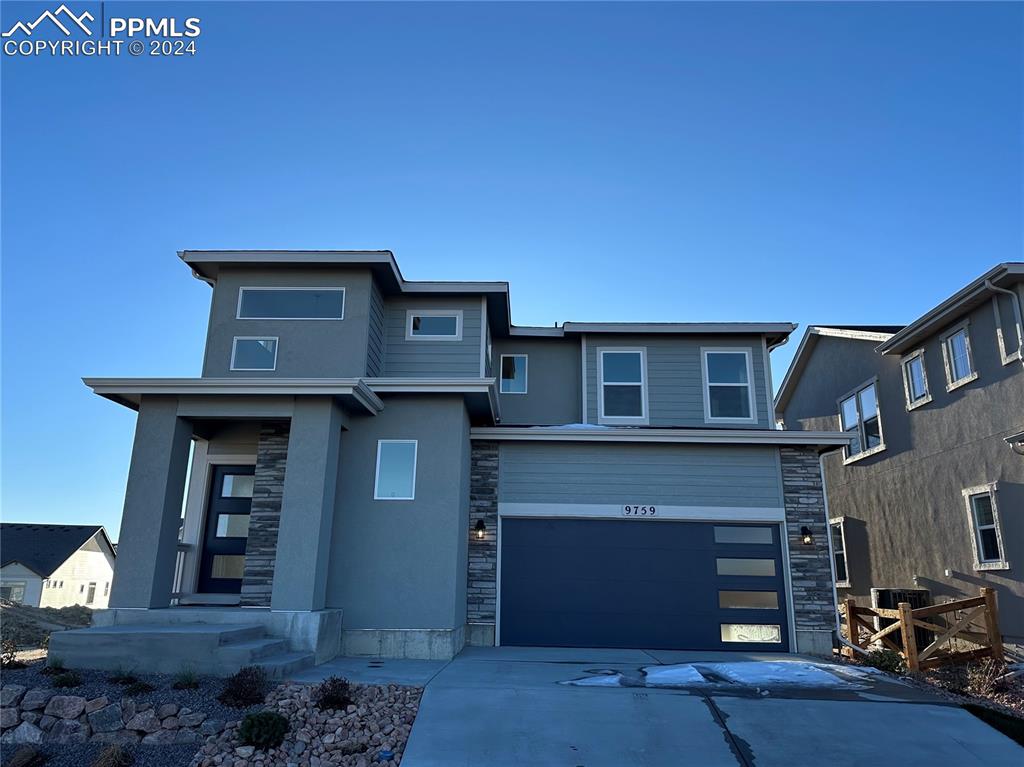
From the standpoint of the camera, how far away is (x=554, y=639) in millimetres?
10617

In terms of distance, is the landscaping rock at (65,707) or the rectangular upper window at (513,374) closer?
the landscaping rock at (65,707)

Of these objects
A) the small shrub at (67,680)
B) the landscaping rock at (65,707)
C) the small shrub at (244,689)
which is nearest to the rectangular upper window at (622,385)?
the small shrub at (244,689)

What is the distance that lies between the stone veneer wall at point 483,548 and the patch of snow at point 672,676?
302cm

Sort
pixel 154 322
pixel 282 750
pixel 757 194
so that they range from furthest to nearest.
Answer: pixel 154 322 < pixel 757 194 < pixel 282 750

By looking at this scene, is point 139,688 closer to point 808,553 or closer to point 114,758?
point 114,758

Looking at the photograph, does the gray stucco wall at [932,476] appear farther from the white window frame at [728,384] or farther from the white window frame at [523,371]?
the white window frame at [523,371]

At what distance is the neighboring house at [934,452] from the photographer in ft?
34.0

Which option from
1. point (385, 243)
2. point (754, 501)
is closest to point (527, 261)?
point (385, 243)

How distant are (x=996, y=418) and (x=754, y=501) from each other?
3.96 m

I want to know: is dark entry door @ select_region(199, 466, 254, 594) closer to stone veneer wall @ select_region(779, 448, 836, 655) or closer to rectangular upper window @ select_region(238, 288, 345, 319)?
rectangular upper window @ select_region(238, 288, 345, 319)

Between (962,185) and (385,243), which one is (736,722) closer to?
(385,243)

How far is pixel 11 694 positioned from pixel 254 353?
6026mm

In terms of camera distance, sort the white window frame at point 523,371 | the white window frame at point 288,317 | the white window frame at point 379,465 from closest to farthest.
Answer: the white window frame at point 379,465, the white window frame at point 288,317, the white window frame at point 523,371

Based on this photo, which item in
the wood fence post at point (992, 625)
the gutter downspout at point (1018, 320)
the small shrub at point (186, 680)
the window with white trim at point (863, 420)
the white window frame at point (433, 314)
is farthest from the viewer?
the window with white trim at point (863, 420)
